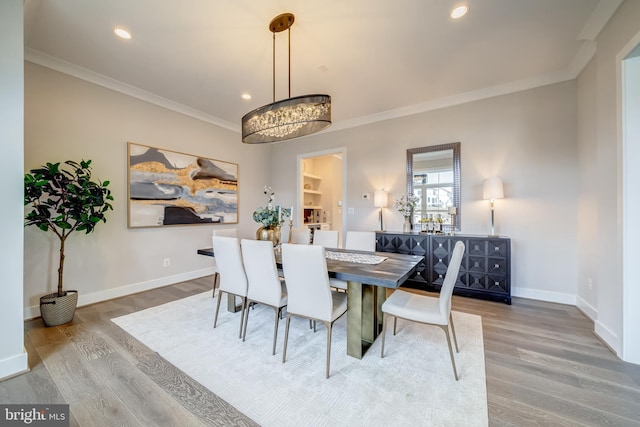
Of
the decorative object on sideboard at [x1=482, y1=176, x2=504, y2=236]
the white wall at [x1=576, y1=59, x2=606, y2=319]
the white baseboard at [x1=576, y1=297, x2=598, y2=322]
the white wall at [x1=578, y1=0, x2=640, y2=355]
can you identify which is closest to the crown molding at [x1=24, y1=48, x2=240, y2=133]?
the decorative object on sideboard at [x1=482, y1=176, x2=504, y2=236]

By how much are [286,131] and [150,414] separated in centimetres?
237

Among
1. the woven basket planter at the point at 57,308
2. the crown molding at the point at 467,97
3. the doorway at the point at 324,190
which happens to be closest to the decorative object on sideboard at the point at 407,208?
the crown molding at the point at 467,97

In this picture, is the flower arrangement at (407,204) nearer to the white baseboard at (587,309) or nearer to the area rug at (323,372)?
the area rug at (323,372)

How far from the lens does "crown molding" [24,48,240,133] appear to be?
2.71 meters

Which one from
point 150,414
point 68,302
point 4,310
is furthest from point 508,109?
point 68,302

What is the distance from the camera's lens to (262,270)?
2133 millimetres

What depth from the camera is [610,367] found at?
1827 mm

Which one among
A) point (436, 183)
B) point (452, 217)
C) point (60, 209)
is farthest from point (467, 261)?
point (60, 209)

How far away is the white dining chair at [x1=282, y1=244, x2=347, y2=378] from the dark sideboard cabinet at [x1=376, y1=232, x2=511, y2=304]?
2.05m

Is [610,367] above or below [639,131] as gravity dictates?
below

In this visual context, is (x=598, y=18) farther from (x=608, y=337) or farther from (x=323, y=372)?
(x=323, y=372)

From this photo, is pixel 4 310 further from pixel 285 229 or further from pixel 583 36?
pixel 583 36

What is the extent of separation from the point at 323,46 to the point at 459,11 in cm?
125

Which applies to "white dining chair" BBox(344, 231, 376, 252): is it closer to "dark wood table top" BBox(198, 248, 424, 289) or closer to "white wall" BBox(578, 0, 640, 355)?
"dark wood table top" BBox(198, 248, 424, 289)
